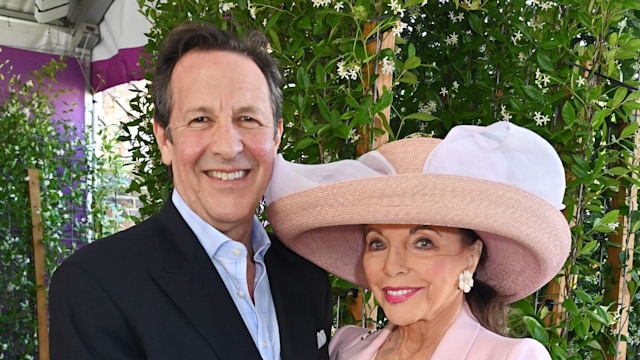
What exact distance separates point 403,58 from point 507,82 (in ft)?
1.14

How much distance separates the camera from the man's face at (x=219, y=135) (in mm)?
1279

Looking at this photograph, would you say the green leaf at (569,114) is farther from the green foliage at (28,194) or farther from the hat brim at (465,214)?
the green foliage at (28,194)

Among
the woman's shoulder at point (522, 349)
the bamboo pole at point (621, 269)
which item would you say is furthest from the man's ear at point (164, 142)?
the bamboo pole at point (621, 269)

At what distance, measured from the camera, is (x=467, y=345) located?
3.83ft

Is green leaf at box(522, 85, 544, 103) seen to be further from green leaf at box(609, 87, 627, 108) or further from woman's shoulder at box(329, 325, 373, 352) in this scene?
woman's shoulder at box(329, 325, 373, 352)

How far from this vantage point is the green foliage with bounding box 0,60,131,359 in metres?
3.96

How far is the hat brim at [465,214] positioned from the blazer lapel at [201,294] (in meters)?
0.21

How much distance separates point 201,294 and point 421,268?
45 cm

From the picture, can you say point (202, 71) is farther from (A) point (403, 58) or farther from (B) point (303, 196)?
(A) point (403, 58)

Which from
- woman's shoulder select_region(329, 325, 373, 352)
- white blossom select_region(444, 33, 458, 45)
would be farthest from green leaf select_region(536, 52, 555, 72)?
woman's shoulder select_region(329, 325, 373, 352)

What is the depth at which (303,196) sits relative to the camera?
122cm

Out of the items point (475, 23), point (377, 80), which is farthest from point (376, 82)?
point (475, 23)

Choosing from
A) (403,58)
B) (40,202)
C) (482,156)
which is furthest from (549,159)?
(40,202)

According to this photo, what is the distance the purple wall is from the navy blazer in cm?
358
